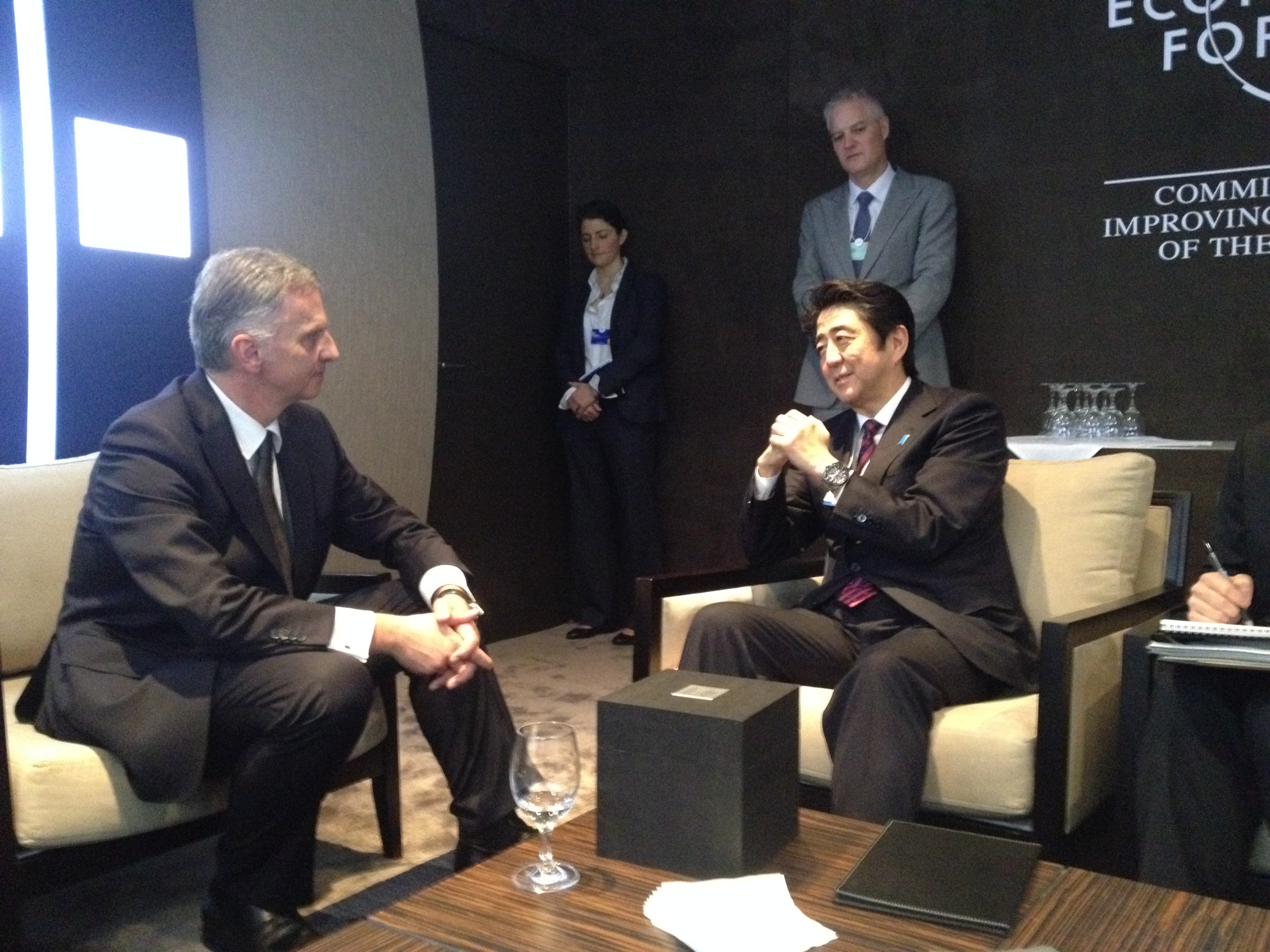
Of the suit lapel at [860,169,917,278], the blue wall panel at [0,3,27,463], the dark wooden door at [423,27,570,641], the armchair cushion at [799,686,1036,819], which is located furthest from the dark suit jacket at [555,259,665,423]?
the armchair cushion at [799,686,1036,819]

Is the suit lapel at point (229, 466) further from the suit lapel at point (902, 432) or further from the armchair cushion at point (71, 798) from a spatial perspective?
the suit lapel at point (902, 432)

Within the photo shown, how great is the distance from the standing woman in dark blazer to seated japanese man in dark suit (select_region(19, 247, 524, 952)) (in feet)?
7.65

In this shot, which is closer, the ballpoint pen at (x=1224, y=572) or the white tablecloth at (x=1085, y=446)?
the ballpoint pen at (x=1224, y=572)

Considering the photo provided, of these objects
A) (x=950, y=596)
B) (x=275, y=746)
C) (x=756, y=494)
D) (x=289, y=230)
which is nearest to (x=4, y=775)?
(x=275, y=746)

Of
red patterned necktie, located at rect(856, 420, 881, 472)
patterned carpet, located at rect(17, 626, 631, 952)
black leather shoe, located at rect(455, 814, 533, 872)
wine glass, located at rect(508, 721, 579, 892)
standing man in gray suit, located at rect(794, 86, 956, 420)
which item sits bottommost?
patterned carpet, located at rect(17, 626, 631, 952)

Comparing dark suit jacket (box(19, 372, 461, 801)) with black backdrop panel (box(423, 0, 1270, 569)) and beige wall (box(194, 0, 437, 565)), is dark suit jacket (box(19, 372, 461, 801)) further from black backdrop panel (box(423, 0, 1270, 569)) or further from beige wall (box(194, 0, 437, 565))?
black backdrop panel (box(423, 0, 1270, 569))

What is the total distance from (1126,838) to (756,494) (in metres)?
1.03

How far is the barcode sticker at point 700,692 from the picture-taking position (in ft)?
4.80

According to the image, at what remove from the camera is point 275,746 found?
1843mm

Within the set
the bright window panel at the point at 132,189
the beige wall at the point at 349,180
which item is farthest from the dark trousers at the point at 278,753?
the beige wall at the point at 349,180

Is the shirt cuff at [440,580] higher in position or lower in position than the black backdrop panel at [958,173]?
lower

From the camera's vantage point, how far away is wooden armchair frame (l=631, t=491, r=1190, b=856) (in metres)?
1.80

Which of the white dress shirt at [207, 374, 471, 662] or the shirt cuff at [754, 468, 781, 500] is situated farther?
the shirt cuff at [754, 468, 781, 500]

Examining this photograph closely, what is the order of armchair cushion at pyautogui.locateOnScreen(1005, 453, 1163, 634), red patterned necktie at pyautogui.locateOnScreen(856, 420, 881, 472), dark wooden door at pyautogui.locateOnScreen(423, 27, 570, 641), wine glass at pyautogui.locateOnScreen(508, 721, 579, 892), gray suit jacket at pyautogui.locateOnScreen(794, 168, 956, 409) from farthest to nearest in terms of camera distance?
1. dark wooden door at pyautogui.locateOnScreen(423, 27, 570, 641)
2. gray suit jacket at pyautogui.locateOnScreen(794, 168, 956, 409)
3. red patterned necktie at pyautogui.locateOnScreen(856, 420, 881, 472)
4. armchair cushion at pyautogui.locateOnScreen(1005, 453, 1163, 634)
5. wine glass at pyautogui.locateOnScreen(508, 721, 579, 892)
